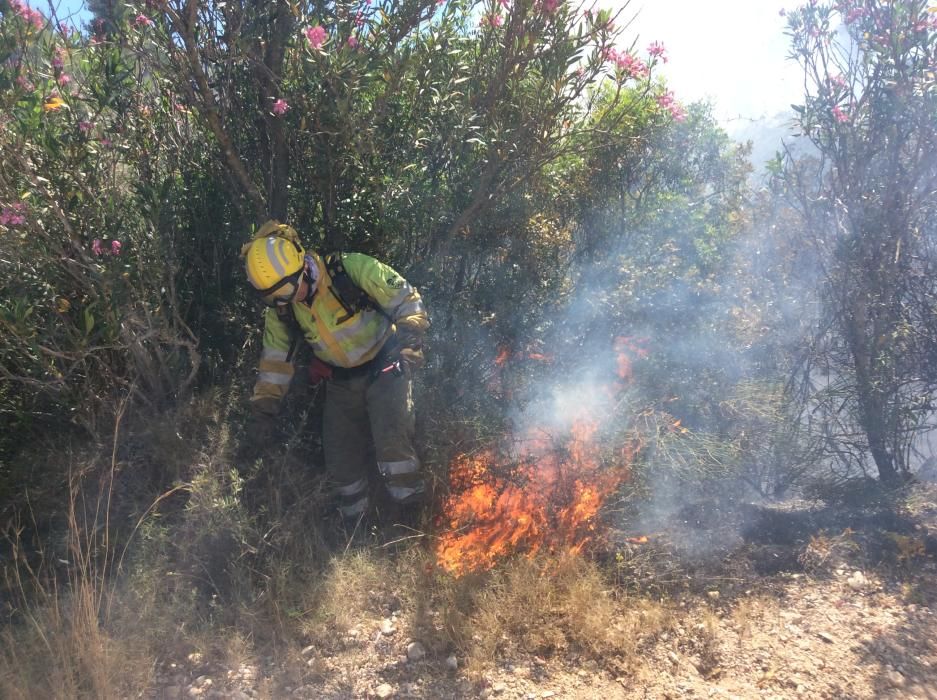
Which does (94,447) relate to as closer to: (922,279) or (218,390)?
(218,390)

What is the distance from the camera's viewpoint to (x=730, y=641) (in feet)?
10.6

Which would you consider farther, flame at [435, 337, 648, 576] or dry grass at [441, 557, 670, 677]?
flame at [435, 337, 648, 576]

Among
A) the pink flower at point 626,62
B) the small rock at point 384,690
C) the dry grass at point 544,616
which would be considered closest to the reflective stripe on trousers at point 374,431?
the dry grass at point 544,616

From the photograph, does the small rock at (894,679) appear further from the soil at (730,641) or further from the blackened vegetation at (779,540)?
the blackened vegetation at (779,540)

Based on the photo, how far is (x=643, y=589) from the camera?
3582 millimetres

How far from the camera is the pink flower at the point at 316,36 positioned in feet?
10.3

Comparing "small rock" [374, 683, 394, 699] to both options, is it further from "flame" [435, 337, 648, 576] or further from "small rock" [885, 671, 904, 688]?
"small rock" [885, 671, 904, 688]

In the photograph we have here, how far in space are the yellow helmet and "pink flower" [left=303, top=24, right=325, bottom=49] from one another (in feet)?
3.04

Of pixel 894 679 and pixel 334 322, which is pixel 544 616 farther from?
pixel 334 322

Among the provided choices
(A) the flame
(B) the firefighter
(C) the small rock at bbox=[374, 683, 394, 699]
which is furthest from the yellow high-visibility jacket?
(C) the small rock at bbox=[374, 683, 394, 699]

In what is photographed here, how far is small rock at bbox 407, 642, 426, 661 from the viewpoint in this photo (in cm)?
308

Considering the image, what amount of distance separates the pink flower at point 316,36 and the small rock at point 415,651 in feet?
9.81

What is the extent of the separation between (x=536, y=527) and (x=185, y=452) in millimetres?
2064

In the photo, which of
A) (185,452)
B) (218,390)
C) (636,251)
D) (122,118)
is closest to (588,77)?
(636,251)
